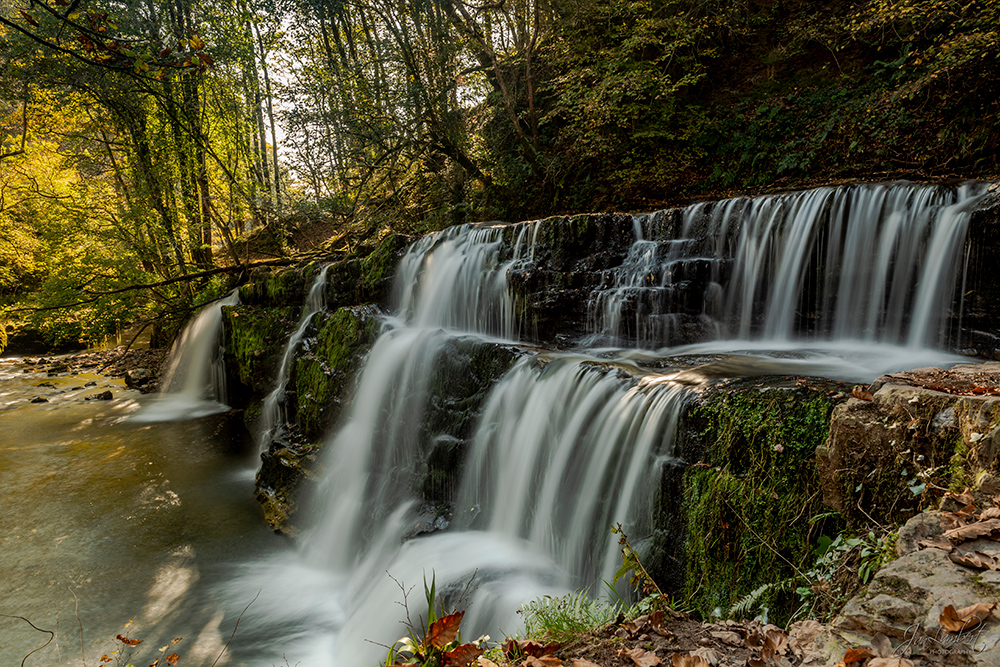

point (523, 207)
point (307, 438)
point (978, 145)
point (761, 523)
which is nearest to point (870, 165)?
point (978, 145)

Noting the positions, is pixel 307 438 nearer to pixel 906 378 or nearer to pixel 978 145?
pixel 906 378

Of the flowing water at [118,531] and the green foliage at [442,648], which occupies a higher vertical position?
the green foliage at [442,648]

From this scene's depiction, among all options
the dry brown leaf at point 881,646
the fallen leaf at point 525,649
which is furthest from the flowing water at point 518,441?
the dry brown leaf at point 881,646

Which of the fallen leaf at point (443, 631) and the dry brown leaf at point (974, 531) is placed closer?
the dry brown leaf at point (974, 531)

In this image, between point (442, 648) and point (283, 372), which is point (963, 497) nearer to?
point (442, 648)

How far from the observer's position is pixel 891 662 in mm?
1548

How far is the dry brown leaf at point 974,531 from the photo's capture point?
6.33ft

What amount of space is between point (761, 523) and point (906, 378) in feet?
3.89

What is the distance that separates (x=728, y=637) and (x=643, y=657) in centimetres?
48

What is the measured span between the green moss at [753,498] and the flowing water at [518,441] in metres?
0.42

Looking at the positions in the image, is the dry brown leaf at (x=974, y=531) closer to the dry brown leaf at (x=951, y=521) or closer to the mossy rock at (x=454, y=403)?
the dry brown leaf at (x=951, y=521)

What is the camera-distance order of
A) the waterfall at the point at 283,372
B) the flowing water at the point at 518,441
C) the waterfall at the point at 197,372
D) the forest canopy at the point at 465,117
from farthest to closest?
the waterfall at the point at 197,372, the waterfall at the point at 283,372, the forest canopy at the point at 465,117, the flowing water at the point at 518,441

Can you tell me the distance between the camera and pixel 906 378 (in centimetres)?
299

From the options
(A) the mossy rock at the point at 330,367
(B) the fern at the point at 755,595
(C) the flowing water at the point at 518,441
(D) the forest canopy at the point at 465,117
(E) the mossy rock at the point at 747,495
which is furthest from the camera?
(D) the forest canopy at the point at 465,117
